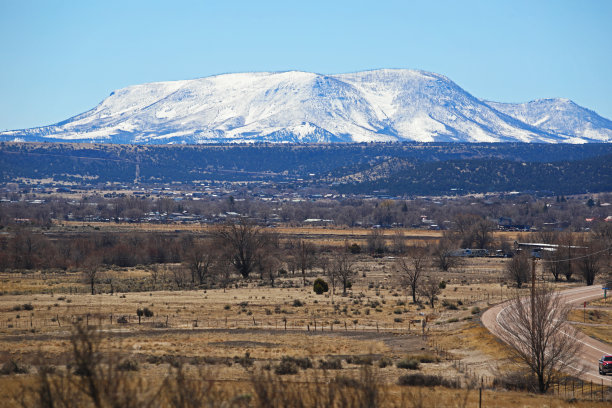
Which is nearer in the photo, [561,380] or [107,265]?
[561,380]

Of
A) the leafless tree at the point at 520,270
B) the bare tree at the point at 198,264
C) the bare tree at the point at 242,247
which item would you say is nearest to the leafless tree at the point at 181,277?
the bare tree at the point at 198,264

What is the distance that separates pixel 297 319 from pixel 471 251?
223ft

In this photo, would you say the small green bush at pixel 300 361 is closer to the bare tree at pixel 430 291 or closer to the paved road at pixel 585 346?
the paved road at pixel 585 346

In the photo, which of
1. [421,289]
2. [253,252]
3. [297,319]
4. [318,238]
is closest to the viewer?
[297,319]

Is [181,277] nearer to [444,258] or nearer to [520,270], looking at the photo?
[520,270]

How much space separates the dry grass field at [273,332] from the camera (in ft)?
92.9

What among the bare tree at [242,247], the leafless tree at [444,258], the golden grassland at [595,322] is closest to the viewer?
the golden grassland at [595,322]

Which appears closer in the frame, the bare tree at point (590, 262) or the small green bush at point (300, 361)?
the small green bush at point (300, 361)

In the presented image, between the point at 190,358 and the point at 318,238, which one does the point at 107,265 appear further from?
the point at 190,358

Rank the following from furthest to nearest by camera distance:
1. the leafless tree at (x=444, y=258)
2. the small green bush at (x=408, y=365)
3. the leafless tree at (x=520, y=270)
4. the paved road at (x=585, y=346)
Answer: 1. the leafless tree at (x=444, y=258)
2. the leafless tree at (x=520, y=270)
3. the small green bush at (x=408, y=365)
4. the paved road at (x=585, y=346)

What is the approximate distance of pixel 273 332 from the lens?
139 feet

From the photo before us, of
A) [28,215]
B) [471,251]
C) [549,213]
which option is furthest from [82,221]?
[549,213]

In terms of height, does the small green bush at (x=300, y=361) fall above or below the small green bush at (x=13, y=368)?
below

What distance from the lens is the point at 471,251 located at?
11119cm
